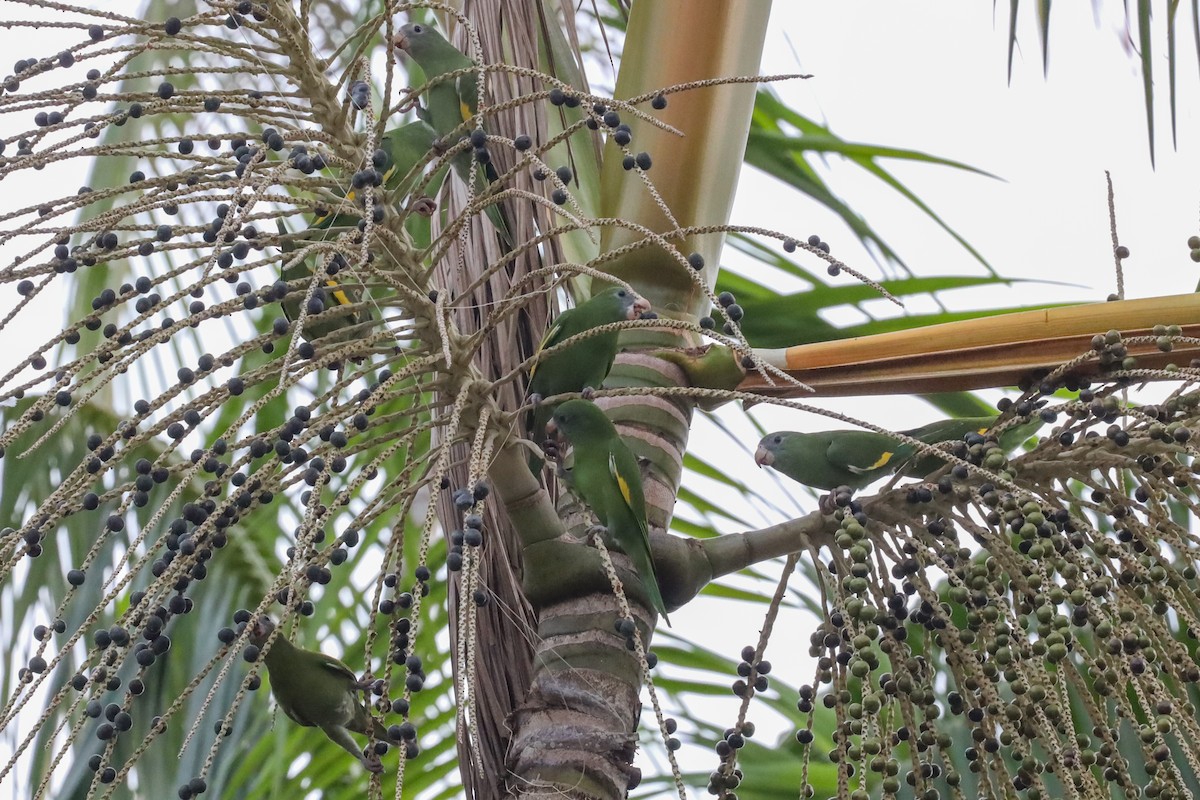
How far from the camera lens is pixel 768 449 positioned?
197 cm

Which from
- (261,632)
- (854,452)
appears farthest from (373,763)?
(854,452)

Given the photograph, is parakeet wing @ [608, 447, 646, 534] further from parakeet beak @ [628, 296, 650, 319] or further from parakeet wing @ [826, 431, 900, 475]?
parakeet wing @ [826, 431, 900, 475]

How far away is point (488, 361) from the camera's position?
5.69 feet

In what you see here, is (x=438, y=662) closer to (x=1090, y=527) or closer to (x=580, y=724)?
(x=580, y=724)

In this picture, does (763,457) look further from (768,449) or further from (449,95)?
(449,95)

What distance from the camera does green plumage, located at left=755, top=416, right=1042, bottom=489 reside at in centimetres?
167

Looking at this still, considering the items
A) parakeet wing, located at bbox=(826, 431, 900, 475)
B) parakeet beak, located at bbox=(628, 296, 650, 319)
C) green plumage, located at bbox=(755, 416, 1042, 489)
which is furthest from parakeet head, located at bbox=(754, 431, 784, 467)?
parakeet beak, located at bbox=(628, 296, 650, 319)

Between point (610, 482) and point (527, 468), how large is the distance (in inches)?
3.9

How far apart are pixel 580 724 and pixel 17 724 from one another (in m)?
1.18

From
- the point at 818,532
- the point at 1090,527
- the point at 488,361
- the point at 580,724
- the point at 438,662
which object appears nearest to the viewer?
the point at 1090,527

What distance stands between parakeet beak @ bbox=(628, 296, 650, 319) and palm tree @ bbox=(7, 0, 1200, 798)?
7cm

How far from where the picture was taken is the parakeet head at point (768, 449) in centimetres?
192

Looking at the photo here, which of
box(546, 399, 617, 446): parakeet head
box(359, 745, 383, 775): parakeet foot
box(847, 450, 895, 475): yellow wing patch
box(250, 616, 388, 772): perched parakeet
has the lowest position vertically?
box(359, 745, 383, 775): parakeet foot

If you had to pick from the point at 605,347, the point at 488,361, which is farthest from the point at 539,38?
the point at 605,347
